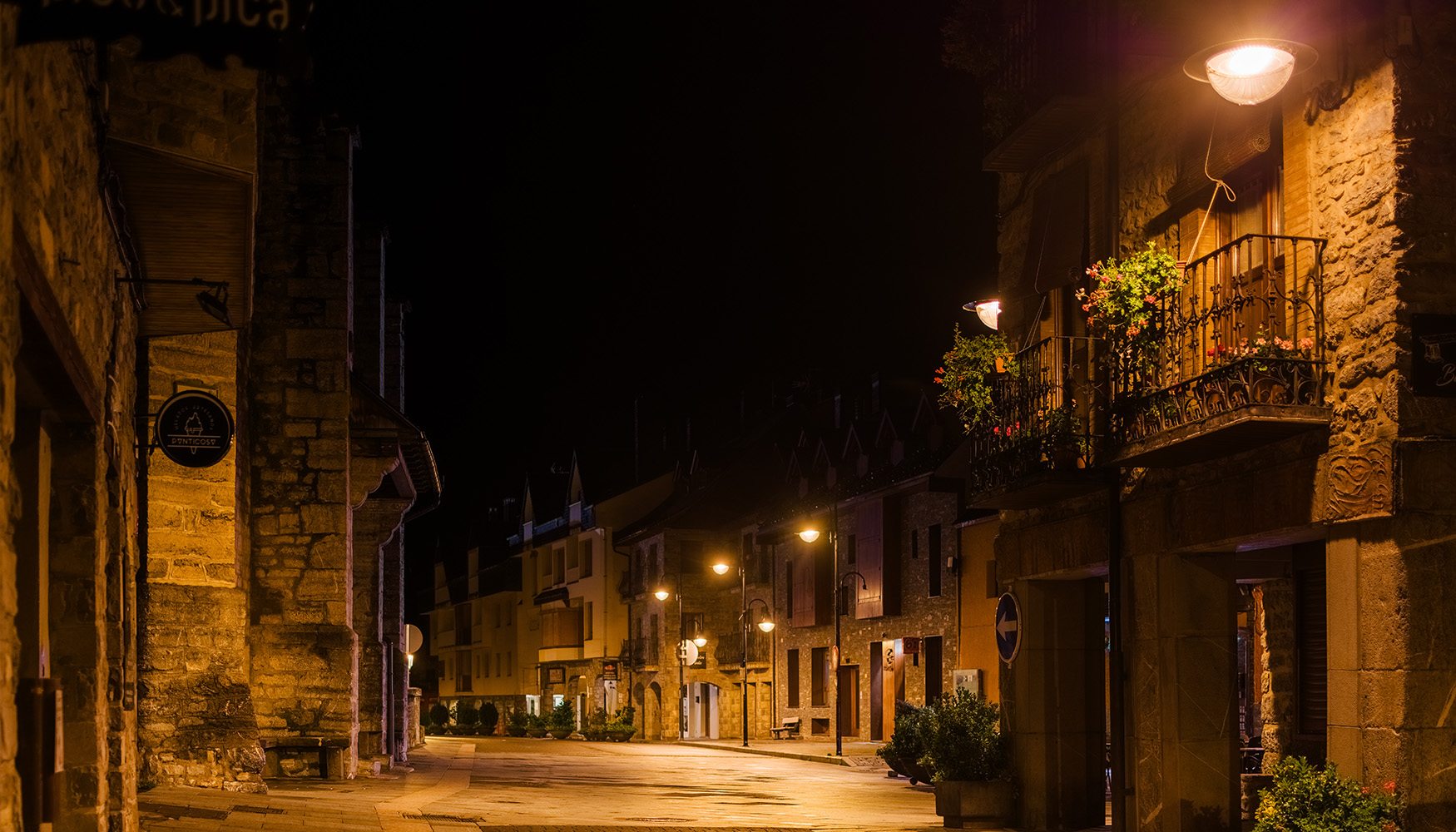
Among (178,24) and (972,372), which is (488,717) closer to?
(972,372)

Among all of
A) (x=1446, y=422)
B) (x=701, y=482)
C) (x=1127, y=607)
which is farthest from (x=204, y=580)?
(x=701, y=482)

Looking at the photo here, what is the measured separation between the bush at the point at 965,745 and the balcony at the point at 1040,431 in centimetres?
222

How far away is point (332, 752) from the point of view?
19.1 metres

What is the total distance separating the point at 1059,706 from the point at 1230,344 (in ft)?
15.9

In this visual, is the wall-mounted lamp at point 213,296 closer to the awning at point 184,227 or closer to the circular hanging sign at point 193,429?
the awning at point 184,227

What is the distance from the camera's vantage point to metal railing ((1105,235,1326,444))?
Answer: 1038cm

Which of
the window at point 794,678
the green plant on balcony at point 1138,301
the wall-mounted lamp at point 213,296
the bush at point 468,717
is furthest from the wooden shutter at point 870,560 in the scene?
the wall-mounted lamp at point 213,296

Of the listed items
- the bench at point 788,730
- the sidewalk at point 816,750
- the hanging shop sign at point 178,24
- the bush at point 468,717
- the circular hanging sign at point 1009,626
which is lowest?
the bush at point 468,717

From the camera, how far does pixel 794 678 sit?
48594mm

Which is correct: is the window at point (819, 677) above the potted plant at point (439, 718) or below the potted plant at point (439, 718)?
above

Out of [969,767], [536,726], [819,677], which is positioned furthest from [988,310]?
[536,726]

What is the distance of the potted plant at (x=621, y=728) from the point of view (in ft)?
170

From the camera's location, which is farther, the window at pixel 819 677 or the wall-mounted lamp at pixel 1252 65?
the window at pixel 819 677

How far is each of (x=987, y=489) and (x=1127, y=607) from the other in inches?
75.5
